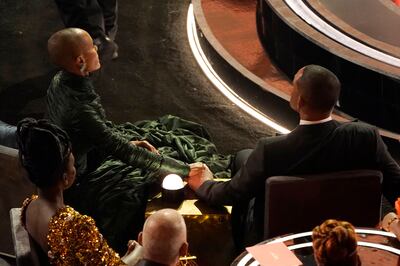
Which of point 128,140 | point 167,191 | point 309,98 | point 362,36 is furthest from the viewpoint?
point 362,36

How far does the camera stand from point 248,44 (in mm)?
A: 6562

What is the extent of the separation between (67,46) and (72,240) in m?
1.29

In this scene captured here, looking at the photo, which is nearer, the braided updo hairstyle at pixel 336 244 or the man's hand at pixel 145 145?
the braided updo hairstyle at pixel 336 244

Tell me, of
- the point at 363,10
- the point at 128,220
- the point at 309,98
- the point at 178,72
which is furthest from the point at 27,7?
the point at 309,98

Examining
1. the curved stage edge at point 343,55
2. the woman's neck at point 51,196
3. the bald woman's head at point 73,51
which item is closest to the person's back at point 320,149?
the woman's neck at point 51,196

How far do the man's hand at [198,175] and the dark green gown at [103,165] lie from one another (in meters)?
0.04

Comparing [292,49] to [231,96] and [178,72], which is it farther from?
[178,72]

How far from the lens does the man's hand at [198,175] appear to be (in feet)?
14.0

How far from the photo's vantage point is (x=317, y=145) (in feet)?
11.9

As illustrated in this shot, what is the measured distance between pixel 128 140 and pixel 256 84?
1765 mm

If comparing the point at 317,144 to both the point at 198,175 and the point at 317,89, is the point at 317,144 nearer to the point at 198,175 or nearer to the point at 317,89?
the point at 317,89

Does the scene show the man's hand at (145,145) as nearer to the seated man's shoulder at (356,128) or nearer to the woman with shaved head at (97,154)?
the woman with shaved head at (97,154)

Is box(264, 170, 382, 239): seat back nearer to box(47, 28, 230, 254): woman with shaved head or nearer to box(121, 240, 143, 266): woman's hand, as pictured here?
box(121, 240, 143, 266): woman's hand

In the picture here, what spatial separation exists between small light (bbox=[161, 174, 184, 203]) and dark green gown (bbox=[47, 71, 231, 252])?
0.16 metres
